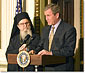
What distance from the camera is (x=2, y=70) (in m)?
7.12

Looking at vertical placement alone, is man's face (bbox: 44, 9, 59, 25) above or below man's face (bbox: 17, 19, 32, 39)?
above

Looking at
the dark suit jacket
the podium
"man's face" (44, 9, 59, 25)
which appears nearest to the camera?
the podium

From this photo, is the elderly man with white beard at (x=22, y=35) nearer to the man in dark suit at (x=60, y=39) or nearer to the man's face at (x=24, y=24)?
the man's face at (x=24, y=24)

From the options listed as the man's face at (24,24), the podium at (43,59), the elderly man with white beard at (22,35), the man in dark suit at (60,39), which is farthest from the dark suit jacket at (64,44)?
the man's face at (24,24)

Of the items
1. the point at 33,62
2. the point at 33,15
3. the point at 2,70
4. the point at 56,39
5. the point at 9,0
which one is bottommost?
the point at 2,70

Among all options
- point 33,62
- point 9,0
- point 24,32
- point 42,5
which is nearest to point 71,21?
point 42,5

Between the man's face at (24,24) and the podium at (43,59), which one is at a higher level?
the man's face at (24,24)

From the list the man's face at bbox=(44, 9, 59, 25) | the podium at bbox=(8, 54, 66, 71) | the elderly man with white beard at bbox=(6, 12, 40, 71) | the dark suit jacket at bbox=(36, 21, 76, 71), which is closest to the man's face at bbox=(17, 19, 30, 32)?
the elderly man with white beard at bbox=(6, 12, 40, 71)

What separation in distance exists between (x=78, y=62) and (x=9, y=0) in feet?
8.52

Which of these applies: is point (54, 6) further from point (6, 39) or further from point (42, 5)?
point (6, 39)

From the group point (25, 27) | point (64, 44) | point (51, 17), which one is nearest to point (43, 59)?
point (64, 44)

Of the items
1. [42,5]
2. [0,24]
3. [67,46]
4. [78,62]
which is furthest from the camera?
[0,24]

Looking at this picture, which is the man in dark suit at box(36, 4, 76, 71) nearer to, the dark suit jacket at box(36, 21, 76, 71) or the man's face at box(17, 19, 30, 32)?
the dark suit jacket at box(36, 21, 76, 71)

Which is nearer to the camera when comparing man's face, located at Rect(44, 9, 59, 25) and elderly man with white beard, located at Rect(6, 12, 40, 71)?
man's face, located at Rect(44, 9, 59, 25)
